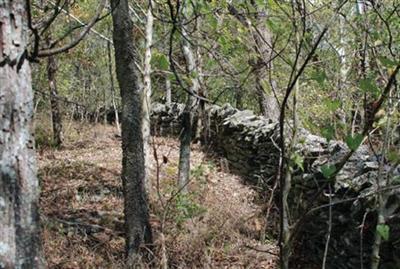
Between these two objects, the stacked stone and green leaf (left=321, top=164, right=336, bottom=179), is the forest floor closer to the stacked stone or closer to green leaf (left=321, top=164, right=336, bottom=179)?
the stacked stone

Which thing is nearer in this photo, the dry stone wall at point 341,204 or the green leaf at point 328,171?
the green leaf at point 328,171

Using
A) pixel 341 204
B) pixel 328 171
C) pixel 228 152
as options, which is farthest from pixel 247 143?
pixel 328 171

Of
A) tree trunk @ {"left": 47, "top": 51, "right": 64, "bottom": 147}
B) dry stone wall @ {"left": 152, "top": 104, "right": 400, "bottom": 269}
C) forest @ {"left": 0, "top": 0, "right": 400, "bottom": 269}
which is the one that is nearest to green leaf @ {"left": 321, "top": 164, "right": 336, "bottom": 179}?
forest @ {"left": 0, "top": 0, "right": 400, "bottom": 269}

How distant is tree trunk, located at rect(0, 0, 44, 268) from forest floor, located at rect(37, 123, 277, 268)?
5.05 feet

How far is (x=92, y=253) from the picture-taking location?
5.57 meters

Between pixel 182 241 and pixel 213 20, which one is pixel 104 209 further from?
pixel 213 20

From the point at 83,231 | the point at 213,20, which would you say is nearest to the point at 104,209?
the point at 83,231

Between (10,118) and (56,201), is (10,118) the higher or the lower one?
the higher one

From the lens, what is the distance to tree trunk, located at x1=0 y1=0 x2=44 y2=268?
1.58 meters

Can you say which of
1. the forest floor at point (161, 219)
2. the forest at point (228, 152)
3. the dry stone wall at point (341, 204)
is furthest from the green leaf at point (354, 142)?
the forest floor at point (161, 219)

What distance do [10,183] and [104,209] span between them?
230 inches

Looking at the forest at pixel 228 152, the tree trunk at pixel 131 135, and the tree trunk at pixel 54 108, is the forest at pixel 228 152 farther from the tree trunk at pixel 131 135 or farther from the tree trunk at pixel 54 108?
the tree trunk at pixel 54 108

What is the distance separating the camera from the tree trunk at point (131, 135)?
185 inches

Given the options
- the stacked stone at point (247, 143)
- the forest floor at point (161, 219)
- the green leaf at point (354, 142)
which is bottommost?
the forest floor at point (161, 219)
